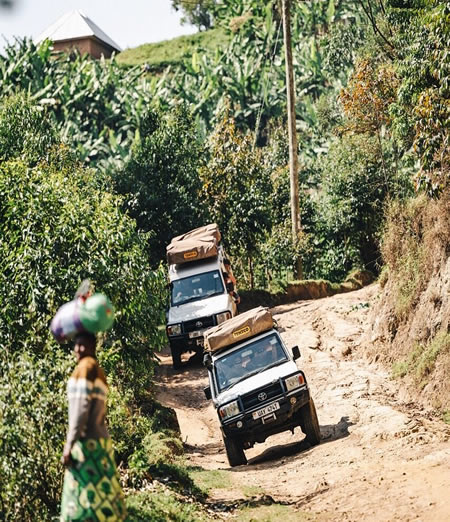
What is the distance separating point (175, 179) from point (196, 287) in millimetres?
9251

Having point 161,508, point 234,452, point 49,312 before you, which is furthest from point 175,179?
point 161,508

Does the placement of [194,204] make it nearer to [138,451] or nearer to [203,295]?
[203,295]

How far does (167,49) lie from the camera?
69.8 m

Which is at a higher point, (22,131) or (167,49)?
(167,49)

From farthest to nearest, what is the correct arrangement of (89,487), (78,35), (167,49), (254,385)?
1. (167,49)
2. (78,35)
3. (254,385)
4. (89,487)

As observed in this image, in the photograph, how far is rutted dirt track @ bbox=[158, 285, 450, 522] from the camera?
914 centimetres

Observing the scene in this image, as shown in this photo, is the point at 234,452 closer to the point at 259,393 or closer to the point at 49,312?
the point at 259,393

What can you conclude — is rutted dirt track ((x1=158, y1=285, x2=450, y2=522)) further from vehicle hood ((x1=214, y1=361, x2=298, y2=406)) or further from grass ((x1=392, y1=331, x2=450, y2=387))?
vehicle hood ((x1=214, y1=361, x2=298, y2=406))

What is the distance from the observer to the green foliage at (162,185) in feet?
97.9

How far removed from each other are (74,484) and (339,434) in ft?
28.1

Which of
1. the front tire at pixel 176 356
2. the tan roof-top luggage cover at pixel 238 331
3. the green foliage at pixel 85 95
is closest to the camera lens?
the tan roof-top luggage cover at pixel 238 331

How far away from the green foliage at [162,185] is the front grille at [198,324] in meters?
9.25

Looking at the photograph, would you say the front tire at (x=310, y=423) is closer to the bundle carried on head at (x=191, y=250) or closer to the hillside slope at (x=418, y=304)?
the hillside slope at (x=418, y=304)

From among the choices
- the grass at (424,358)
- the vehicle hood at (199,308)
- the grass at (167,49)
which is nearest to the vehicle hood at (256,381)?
the grass at (424,358)
